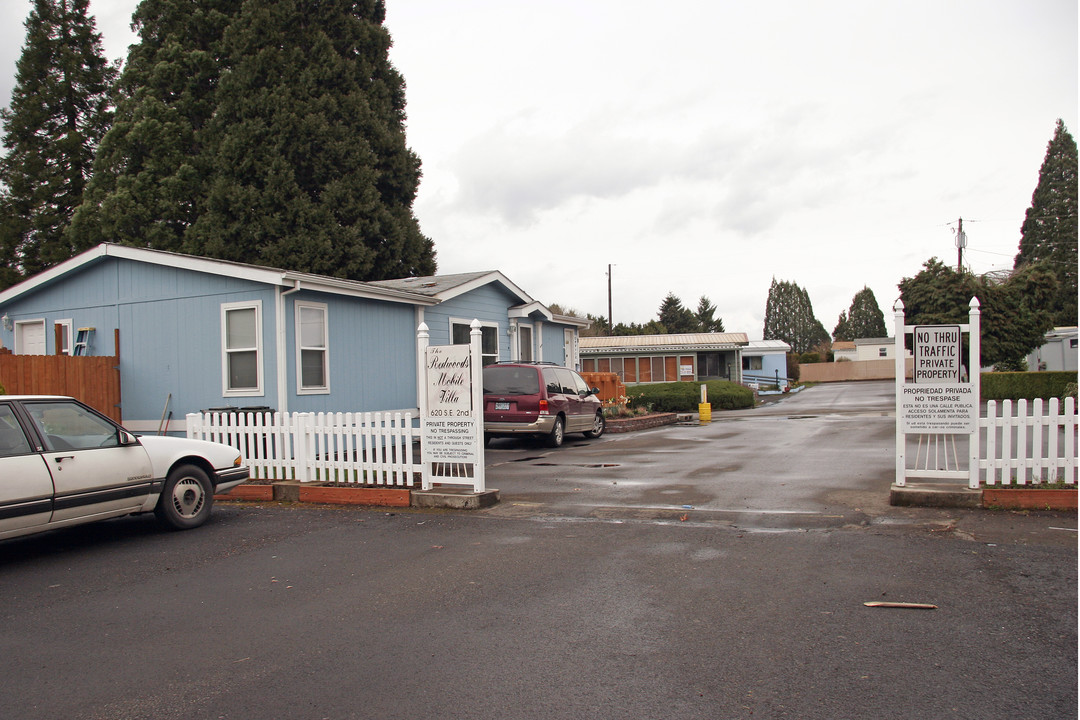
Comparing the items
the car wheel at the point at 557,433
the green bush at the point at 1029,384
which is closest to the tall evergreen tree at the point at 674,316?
the green bush at the point at 1029,384

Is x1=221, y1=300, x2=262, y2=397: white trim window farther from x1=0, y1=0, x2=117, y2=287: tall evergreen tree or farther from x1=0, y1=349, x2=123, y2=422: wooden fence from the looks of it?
x1=0, y1=0, x2=117, y2=287: tall evergreen tree

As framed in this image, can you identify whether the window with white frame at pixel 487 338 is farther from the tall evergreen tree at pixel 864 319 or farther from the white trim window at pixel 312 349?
the tall evergreen tree at pixel 864 319

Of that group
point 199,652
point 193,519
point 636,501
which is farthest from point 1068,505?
point 193,519

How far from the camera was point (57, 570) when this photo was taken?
6.65 meters

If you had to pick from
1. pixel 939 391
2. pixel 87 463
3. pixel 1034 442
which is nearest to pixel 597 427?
pixel 939 391

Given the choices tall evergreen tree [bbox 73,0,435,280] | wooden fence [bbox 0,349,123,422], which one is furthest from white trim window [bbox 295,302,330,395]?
tall evergreen tree [bbox 73,0,435,280]

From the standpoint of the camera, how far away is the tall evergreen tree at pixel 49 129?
3238cm

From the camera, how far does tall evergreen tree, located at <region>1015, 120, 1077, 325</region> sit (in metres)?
51.1

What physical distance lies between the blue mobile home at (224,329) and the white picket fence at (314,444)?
2.75 metres

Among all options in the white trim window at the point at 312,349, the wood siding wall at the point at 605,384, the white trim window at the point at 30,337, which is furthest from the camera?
the wood siding wall at the point at 605,384

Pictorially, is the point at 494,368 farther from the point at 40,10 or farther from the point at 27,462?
the point at 40,10

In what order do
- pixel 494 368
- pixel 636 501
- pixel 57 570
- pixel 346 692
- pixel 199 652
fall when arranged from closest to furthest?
1. pixel 346 692
2. pixel 199 652
3. pixel 57 570
4. pixel 636 501
5. pixel 494 368

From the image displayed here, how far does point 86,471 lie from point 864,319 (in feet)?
341

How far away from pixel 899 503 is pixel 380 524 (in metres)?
5.41
